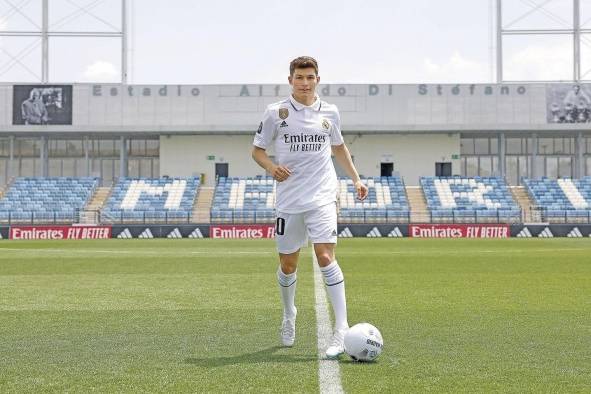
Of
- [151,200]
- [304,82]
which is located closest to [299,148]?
[304,82]

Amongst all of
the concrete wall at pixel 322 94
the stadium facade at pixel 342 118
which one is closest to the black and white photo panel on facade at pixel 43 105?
the stadium facade at pixel 342 118

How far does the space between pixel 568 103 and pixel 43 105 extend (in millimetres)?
32967

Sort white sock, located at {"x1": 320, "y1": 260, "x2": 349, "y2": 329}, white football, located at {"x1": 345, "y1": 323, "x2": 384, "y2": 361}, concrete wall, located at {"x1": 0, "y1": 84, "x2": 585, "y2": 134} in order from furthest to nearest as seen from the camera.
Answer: concrete wall, located at {"x1": 0, "y1": 84, "x2": 585, "y2": 134} < white sock, located at {"x1": 320, "y1": 260, "x2": 349, "y2": 329} < white football, located at {"x1": 345, "y1": 323, "x2": 384, "y2": 361}

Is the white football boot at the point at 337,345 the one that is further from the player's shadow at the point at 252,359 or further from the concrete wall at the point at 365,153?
the concrete wall at the point at 365,153

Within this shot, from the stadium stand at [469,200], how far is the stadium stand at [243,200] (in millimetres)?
8806

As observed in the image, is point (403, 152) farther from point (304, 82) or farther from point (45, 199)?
point (304, 82)

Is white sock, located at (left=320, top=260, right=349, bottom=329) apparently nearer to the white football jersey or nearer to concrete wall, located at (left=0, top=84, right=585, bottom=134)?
the white football jersey

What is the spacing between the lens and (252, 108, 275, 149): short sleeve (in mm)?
6297

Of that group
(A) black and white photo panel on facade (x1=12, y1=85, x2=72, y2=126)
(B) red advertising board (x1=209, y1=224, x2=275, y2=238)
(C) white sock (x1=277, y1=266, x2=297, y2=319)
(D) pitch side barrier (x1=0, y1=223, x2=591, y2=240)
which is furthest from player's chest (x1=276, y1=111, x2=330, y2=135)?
(A) black and white photo panel on facade (x1=12, y1=85, x2=72, y2=126)

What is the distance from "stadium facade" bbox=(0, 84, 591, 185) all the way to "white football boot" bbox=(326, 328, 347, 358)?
44458 millimetres

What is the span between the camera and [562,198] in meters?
47.0

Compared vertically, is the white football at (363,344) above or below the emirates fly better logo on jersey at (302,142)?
below

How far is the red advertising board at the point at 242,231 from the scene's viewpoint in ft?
118

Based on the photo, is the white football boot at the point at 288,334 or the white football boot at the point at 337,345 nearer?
the white football boot at the point at 337,345
